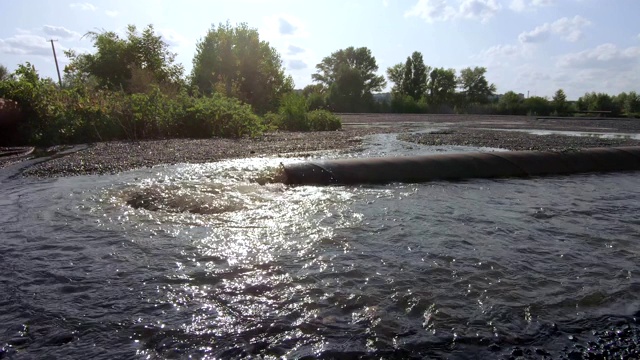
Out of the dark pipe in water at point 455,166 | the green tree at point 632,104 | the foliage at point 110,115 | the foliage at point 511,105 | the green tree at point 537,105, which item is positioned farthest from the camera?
the foliage at point 511,105

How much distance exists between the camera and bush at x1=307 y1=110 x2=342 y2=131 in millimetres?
18297

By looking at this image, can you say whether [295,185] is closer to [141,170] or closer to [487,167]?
[141,170]

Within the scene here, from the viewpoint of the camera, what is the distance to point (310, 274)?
3.14 metres

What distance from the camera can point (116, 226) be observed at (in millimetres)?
4266

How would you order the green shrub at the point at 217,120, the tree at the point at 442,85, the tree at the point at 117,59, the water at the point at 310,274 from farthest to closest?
the tree at the point at 442,85 → the tree at the point at 117,59 → the green shrub at the point at 217,120 → the water at the point at 310,274

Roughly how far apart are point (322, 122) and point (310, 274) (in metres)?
15.6

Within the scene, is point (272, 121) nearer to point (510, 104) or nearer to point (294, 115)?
point (294, 115)

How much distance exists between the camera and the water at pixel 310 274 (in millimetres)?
2279

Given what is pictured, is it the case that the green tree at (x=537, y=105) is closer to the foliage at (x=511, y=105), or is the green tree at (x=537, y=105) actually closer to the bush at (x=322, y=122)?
the foliage at (x=511, y=105)

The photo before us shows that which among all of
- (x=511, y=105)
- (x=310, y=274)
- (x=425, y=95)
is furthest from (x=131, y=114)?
(x=425, y=95)

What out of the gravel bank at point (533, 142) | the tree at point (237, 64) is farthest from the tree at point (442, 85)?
the gravel bank at point (533, 142)

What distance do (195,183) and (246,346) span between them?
4.15 m

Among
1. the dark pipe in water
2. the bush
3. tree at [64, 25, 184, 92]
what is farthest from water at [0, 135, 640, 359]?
tree at [64, 25, 184, 92]

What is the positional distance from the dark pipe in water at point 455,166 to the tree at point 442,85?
61.0m
